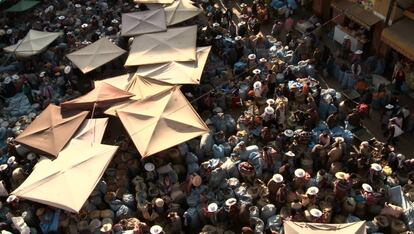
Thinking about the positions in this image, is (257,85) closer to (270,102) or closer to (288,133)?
(270,102)

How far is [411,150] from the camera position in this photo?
12922 millimetres

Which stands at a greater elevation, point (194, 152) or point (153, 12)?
point (153, 12)

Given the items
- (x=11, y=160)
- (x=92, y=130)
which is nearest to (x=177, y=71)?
(x=92, y=130)

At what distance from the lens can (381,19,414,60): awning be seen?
13.9 m

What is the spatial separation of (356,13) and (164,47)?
670 centimetres

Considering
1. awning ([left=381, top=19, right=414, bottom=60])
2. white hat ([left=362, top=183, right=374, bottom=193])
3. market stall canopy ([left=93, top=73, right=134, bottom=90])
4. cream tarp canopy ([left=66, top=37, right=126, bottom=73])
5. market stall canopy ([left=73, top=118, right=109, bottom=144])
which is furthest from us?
cream tarp canopy ([left=66, top=37, right=126, bottom=73])

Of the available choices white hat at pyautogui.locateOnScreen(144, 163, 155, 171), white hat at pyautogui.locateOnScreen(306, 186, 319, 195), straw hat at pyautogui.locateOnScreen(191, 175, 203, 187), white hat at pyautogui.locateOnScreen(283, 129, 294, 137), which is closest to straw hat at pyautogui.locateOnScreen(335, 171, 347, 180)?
white hat at pyautogui.locateOnScreen(306, 186, 319, 195)

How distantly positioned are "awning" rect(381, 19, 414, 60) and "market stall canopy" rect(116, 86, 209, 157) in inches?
265

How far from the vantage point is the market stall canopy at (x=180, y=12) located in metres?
16.6

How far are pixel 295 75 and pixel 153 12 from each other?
5.87m

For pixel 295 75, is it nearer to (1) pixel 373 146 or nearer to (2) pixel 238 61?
(2) pixel 238 61

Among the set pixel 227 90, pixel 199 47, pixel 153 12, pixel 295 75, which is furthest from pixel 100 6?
pixel 295 75

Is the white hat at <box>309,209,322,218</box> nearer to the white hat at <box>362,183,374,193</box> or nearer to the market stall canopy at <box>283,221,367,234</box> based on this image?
the market stall canopy at <box>283,221,367,234</box>

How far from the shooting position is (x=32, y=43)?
656 inches
